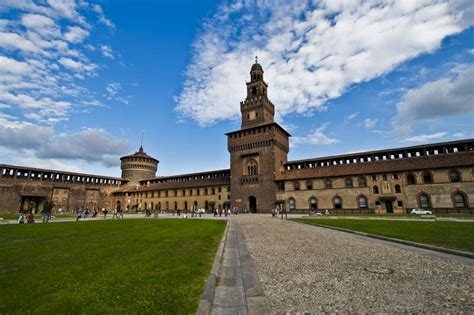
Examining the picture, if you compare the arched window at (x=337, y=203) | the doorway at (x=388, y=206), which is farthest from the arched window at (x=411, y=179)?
the arched window at (x=337, y=203)

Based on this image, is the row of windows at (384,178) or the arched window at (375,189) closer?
the row of windows at (384,178)

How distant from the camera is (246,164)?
5262 centimetres

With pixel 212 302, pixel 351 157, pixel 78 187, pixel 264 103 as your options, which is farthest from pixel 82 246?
pixel 78 187

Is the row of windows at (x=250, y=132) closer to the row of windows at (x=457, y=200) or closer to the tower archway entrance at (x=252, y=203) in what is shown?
the tower archway entrance at (x=252, y=203)

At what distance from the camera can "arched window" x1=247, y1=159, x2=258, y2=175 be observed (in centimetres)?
5121

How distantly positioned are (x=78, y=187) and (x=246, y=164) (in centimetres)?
4505

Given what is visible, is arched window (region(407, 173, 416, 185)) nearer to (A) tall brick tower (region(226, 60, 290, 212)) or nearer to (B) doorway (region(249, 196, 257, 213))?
(A) tall brick tower (region(226, 60, 290, 212))

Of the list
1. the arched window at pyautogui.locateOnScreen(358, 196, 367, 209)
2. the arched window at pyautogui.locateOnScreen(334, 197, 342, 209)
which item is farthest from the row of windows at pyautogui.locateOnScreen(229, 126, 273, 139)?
the arched window at pyautogui.locateOnScreen(358, 196, 367, 209)

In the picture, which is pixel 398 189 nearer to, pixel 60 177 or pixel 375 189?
pixel 375 189

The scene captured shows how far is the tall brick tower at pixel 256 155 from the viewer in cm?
4897

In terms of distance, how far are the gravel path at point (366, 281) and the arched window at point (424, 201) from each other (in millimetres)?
35780

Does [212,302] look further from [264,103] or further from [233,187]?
[264,103]

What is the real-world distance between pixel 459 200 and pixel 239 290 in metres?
43.7

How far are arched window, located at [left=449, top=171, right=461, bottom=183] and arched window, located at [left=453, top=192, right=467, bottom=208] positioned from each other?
186 centimetres
